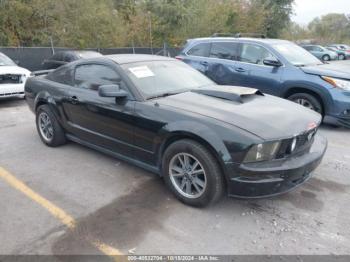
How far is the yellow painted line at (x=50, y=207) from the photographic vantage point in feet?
9.10

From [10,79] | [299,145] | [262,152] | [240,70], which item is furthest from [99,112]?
[10,79]

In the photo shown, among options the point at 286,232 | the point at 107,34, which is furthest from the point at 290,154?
the point at 107,34

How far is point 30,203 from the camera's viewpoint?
3.48 metres

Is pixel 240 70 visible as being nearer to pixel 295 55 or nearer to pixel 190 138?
pixel 295 55

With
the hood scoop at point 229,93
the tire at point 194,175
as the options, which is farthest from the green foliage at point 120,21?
the tire at point 194,175

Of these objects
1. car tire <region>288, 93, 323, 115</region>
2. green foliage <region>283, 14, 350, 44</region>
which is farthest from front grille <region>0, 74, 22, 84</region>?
green foliage <region>283, 14, 350, 44</region>

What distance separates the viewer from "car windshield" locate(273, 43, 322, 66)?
6.64m

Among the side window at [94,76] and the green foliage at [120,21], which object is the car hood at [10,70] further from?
the green foliage at [120,21]

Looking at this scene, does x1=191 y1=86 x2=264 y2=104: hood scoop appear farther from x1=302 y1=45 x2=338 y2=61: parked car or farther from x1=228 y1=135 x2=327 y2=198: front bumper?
x1=302 y1=45 x2=338 y2=61: parked car

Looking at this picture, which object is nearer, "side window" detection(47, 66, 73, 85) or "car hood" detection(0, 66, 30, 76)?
"side window" detection(47, 66, 73, 85)

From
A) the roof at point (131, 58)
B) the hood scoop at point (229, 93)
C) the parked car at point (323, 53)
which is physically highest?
the roof at point (131, 58)

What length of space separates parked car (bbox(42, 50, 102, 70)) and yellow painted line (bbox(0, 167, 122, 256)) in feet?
25.2

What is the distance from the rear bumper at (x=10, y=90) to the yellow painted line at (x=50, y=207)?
4222mm

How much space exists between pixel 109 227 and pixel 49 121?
261 centimetres
